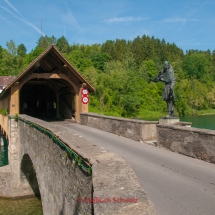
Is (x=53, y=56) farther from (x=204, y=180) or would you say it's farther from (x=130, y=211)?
(x=130, y=211)

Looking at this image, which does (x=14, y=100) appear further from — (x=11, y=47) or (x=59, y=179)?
(x=11, y=47)

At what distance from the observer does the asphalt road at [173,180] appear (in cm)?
466

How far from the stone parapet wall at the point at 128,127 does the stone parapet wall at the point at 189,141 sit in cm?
121

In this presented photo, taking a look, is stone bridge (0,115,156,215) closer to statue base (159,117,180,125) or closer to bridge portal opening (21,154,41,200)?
statue base (159,117,180,125)

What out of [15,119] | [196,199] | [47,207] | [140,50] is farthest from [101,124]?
[140,50]

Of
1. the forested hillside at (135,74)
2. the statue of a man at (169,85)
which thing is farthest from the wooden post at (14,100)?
the forested hillside at (135,74)

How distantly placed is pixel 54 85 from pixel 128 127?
1235 cm

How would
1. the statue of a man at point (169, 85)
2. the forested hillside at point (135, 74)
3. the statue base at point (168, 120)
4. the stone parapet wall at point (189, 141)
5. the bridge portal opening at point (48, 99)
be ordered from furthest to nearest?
the forested hillside at point (135, 74) < the bridge portal opening at point (48, 99) < the statue of a man at point (169, 85) < the statue base at point (168, 120) < the stone parapet wall at point (189, 141)

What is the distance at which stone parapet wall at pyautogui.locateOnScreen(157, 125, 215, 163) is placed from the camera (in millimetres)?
7203

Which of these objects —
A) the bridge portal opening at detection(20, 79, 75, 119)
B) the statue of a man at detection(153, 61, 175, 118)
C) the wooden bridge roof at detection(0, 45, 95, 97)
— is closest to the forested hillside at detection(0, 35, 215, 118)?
the bridge portal opening at detection(20, 79, 75, 119)

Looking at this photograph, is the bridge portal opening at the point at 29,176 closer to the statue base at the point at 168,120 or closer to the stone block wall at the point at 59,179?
the stone block wall at the point at 59,179

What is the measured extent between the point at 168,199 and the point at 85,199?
1.42 m

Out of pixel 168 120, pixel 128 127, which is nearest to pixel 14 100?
pixel 128 127

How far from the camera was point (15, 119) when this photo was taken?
15.2 m
